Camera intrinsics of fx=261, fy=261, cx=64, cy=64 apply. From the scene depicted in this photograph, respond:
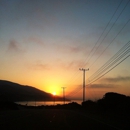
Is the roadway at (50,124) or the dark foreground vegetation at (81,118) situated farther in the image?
the dark foreground vegetation at (81,118)

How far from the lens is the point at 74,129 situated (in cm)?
1889

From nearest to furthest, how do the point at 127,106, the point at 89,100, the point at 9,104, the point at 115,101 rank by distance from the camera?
the point at 127,106 < the point at 115,101 < the point at 89,100 < the point at 9,104

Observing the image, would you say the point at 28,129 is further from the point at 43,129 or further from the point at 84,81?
the point at 84,81

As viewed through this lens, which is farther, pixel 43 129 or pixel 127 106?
pixel 127 106

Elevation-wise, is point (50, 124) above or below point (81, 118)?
below

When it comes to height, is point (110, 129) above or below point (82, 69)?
below

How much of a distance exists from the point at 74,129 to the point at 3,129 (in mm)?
5014

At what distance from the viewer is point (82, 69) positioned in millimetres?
75938

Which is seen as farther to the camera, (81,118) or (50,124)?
(81,118)

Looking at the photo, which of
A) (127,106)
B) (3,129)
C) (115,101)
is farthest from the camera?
(115,101)

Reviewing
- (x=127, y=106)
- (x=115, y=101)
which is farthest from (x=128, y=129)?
(x=115, y=101)

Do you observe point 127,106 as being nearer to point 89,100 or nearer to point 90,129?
point 90,129

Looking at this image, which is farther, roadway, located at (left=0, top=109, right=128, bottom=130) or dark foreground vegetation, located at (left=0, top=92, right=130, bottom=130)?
dark foreground vegetation, located at (left=0, top=92, right=130, bottom=130)

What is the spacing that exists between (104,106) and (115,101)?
10.3 feet
